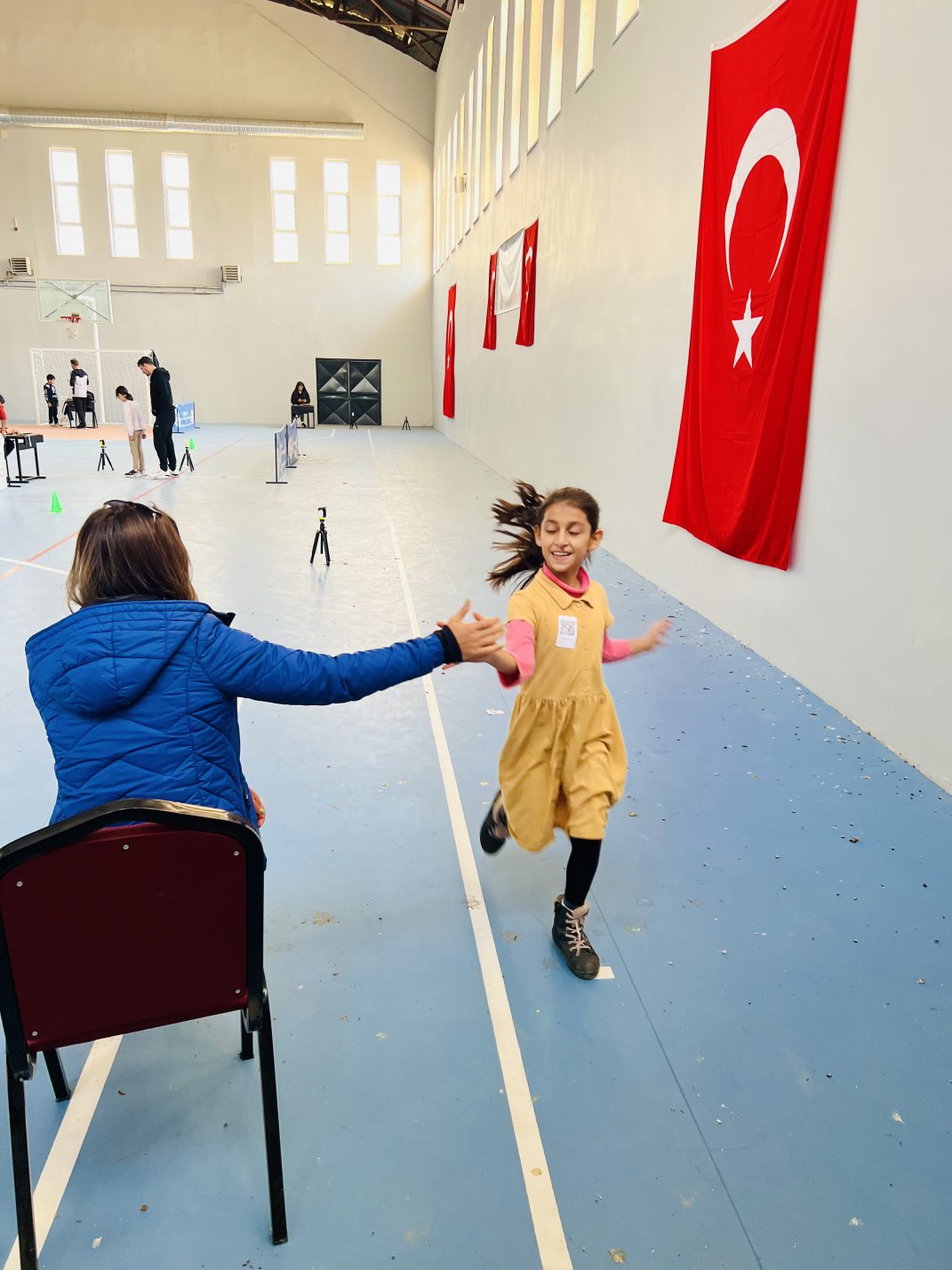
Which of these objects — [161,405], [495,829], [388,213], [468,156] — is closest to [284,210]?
[388,213]

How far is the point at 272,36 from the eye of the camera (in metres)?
22.9

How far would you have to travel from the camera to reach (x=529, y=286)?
11.7 metres

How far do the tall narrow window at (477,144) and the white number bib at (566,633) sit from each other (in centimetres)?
1651

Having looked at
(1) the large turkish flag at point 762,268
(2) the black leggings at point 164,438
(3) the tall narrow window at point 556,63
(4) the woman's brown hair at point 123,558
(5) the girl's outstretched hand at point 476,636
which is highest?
(3) the tall narrow window at point 556,63

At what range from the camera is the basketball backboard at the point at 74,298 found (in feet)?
72.7

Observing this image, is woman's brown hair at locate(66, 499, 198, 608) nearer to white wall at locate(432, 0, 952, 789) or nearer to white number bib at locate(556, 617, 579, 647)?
white number bib at locate(556, 617, 579, 647)

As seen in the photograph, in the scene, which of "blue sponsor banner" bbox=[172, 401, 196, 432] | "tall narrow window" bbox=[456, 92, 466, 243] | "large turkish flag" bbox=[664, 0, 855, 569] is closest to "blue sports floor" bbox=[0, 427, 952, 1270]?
"large turkish flag" bbox=[664, 0, 855, 569]

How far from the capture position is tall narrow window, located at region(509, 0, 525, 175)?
12.3 metres

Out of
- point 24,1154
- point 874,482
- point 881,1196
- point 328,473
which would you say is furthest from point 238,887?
point 328,473

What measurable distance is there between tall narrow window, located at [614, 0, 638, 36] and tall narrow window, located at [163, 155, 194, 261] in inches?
767

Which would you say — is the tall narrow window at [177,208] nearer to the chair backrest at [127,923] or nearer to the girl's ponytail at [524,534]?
the girl's ponytail at [524,534]

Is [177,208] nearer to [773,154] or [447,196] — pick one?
[447,196]

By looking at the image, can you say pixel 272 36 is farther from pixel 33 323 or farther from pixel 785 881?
pixel 785 881

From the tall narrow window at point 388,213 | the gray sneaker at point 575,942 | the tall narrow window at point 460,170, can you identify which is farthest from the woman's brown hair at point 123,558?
the tall narrow window at point 388,213
